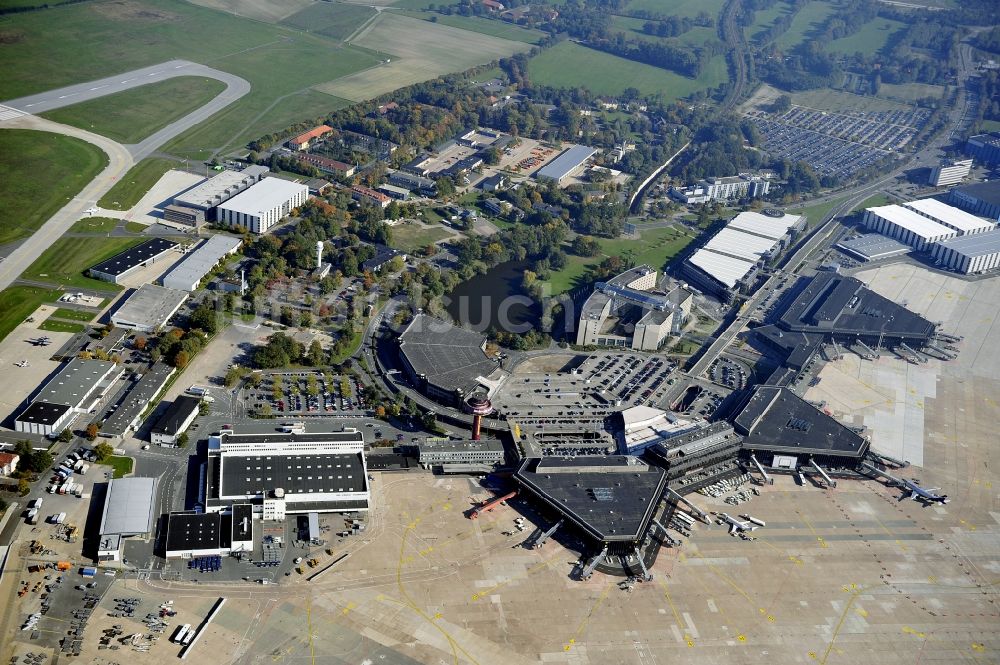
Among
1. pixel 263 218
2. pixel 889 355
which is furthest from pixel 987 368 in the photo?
pixel 263 218

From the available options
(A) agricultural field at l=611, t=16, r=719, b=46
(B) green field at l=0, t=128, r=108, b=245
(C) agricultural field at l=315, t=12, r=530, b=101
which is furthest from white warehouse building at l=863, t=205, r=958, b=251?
(B) green field at l=0, t=128, r=108, b=245

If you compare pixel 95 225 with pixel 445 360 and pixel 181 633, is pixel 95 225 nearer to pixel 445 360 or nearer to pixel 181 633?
pixel 445 360

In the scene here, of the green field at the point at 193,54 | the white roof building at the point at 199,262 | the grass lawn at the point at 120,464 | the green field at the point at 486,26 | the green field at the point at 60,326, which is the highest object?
the green field at the point at 486,26

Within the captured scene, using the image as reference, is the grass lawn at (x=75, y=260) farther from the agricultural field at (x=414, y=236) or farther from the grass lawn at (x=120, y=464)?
the agricultural field at (x=414, y=236)

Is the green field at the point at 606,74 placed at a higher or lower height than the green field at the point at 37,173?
higher

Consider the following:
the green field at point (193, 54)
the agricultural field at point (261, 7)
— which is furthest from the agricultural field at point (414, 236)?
the agricultural field at point (261, 7)

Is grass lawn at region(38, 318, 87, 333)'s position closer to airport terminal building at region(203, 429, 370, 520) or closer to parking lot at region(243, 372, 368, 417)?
parking lot at region(243, 372, 368, 417)

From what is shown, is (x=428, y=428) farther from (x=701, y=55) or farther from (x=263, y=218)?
(x=701, y=55)

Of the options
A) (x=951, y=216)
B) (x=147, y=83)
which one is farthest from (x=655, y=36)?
(x=147, y=83)
